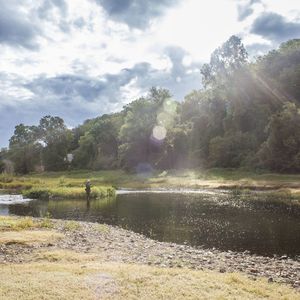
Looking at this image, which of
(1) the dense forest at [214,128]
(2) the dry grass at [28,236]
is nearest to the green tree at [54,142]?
(1) the dense forest at [214,128]

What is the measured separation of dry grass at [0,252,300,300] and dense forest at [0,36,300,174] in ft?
240

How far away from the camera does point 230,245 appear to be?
2923cm

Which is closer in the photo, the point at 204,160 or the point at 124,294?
the point at 124,294

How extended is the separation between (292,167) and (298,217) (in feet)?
159

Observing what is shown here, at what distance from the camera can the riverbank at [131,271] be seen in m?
15.8

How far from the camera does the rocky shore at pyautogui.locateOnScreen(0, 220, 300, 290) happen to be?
2042 centimetres

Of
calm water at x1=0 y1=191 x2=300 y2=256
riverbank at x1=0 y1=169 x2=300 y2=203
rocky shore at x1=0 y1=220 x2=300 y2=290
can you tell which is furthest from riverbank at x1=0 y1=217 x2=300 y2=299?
riverbank at x1=0 y1=169 x2=300 y2=203

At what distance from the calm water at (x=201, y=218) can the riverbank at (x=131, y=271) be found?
3904 millimetres

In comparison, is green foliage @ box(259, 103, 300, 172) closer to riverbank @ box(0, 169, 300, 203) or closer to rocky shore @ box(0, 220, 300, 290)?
riverbank @ box(0, 169, 300, 203)

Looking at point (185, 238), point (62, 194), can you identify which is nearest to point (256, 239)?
point (185, 238)

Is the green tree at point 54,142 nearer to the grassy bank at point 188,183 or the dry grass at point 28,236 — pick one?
the grassy bank at point 188,183

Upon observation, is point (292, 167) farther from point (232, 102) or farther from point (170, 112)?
point (170, 112)

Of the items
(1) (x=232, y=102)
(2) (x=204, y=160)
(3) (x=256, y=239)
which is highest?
(1) (x=232, y=102)

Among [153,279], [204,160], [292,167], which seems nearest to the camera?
[153,279]
